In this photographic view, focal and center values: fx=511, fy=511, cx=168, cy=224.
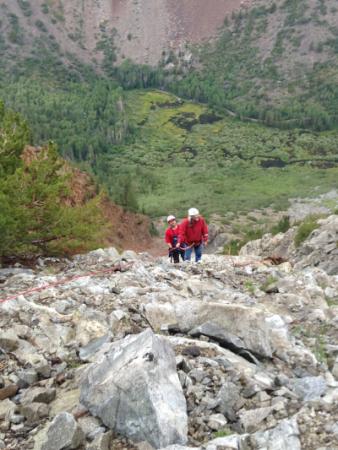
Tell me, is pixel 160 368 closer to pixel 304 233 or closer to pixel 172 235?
pixel 172 235

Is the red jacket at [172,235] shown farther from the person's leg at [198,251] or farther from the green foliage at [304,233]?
the green foliage at [304,233]

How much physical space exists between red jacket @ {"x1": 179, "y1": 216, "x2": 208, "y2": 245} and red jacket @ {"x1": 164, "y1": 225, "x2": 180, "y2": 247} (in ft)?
0.72

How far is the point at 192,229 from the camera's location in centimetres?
1552

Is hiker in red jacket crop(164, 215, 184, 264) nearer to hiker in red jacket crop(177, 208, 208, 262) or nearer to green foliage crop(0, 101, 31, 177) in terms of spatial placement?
hiker in red jacket crop(177, 208, 208, 262)

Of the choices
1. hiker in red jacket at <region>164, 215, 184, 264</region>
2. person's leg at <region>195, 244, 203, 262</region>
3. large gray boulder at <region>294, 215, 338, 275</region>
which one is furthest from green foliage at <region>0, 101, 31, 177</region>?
large gray boulder at <region>294, 215, 338, 275</region>

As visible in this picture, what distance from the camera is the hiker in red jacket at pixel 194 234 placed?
1547 cm

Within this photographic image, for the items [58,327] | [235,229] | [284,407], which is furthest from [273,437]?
[235,229]

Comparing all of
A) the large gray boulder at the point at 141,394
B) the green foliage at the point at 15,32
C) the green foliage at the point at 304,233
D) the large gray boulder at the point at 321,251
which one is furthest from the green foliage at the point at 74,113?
the large gray boulder at the point at 141,394

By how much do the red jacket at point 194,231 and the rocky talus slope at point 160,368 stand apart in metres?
4.36

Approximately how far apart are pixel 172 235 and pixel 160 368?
10.2 metres

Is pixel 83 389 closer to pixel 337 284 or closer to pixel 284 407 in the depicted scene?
pixel 284 407

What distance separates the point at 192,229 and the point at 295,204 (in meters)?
74.3

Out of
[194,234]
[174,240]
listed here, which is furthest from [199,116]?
[194,234]

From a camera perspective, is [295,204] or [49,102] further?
[49,102]
